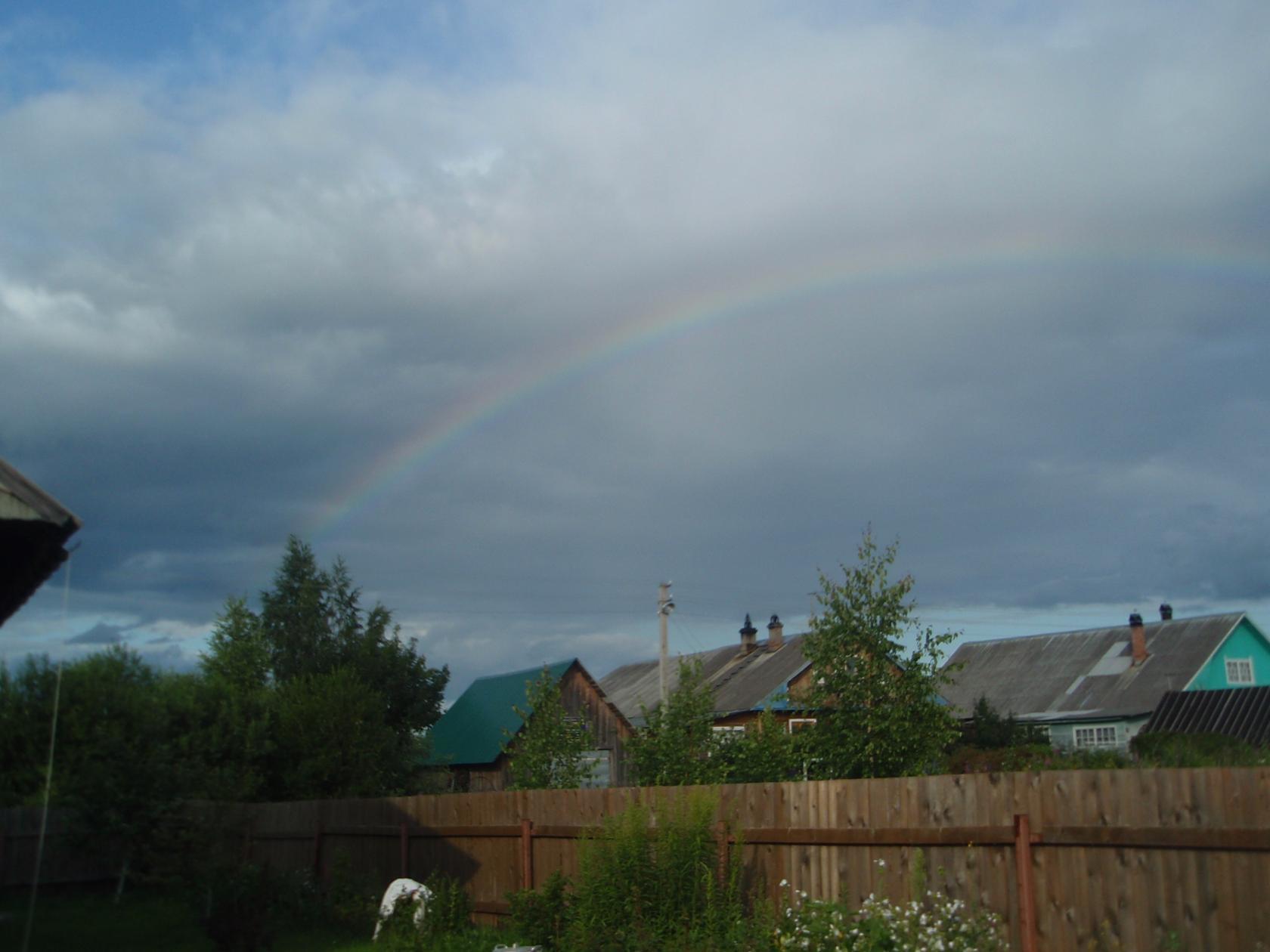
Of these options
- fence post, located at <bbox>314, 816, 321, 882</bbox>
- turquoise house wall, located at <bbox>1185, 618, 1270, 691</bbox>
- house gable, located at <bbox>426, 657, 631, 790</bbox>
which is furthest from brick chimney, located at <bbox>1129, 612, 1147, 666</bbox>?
fence post, located at <bbox>314, 816, 321, 882</bbox>

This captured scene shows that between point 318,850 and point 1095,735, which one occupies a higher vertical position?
point 1095,735

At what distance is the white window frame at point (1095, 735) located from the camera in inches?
1751

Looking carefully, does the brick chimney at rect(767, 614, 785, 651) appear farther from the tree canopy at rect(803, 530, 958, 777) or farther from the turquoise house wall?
the tree canopy at rect(803, 530, 958, 777)

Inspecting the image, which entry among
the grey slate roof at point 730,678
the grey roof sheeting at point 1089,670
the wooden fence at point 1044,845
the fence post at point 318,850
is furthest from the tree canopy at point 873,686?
the grey roof sheeting at point 1089,670

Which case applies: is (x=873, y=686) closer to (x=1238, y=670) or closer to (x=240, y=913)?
(x=240, y=913)

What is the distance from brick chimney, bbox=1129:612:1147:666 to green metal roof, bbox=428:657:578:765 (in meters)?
24.3

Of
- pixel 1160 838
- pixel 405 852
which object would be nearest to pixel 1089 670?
pixel 405 852

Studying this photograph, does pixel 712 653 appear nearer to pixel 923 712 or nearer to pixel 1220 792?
pixel 923 712

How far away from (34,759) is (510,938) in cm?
1431

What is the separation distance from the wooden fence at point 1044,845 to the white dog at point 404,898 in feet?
5.70

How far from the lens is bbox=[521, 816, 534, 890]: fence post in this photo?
45.2 feet

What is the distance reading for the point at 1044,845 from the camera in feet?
28.3

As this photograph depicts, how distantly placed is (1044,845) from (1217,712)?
32698 mm

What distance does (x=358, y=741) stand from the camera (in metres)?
25.0
